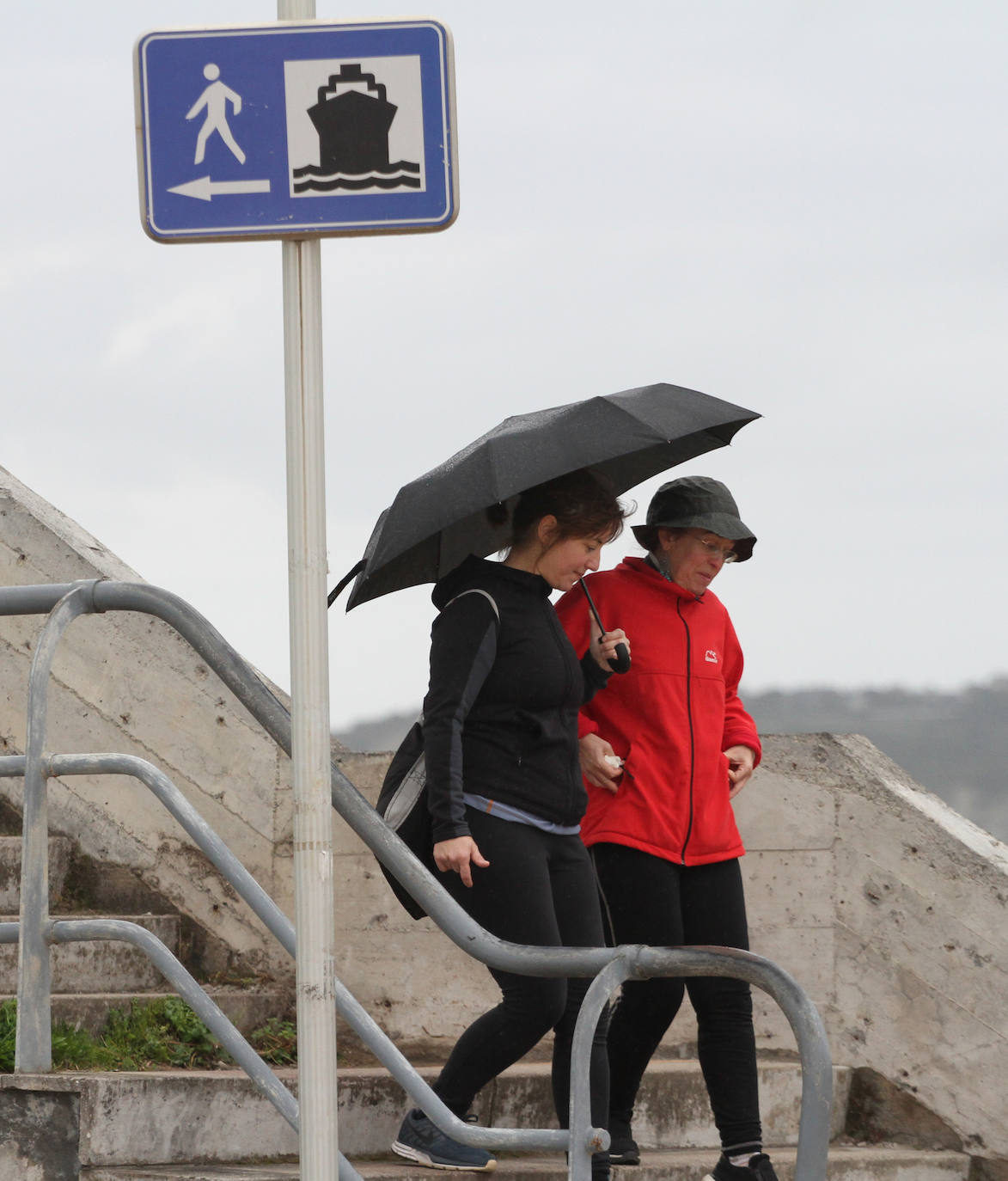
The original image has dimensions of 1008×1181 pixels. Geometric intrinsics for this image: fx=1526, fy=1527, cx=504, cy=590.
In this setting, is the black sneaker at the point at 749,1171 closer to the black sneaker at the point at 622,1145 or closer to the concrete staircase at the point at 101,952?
the black sneaker at the point at 622,1145

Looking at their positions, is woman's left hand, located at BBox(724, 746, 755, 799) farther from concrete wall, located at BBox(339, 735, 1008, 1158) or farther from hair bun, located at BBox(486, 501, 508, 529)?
concrete wall, located at BBox(339, 735, 1008, 1158)

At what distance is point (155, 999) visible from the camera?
4.14 m

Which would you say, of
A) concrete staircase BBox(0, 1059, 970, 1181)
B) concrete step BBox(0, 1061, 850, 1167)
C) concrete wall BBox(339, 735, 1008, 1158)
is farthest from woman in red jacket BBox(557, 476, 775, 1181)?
concrete wall BBox(339, 735, 1008, 1158)

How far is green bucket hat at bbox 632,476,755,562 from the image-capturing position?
3.68 m

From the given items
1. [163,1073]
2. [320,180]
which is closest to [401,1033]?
[163,1073]

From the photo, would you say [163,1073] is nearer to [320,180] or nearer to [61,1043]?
[61,1043]

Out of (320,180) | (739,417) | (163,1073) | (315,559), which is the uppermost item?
(320,180)

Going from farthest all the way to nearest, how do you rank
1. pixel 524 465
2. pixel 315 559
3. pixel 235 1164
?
pixel 235 1164
pixel 524 465
pixel 315 559

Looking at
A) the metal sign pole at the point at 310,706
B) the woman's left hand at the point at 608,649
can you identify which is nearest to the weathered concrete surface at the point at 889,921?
the woman's left hand at the point at 608,649

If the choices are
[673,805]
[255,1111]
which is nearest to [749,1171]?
[673,805]

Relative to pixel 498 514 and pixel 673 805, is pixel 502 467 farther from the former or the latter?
pixel 673 805

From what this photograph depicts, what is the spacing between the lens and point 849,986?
470 cm

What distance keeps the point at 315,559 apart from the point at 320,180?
2.02 ft

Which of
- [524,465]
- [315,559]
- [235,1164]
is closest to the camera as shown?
[315,559]
